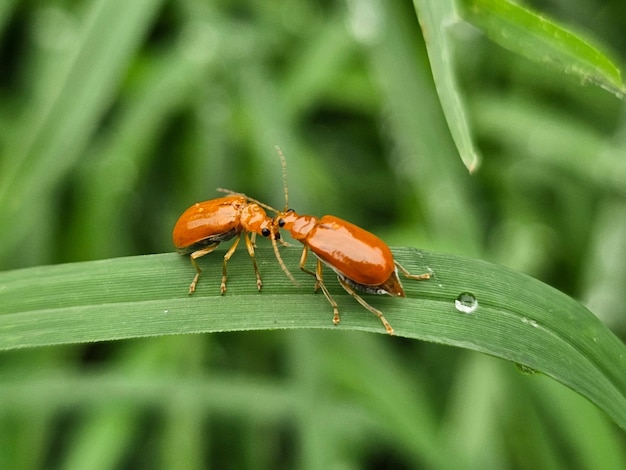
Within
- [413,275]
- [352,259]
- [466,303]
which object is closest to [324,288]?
[352,259]

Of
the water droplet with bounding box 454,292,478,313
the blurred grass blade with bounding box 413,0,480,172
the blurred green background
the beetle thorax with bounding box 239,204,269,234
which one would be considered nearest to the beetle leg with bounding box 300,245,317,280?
the beetle thorax with bounding box 239,204,269,234

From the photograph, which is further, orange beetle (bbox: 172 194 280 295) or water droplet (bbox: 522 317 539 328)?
orange beetle (bbox: 172 194 280 295)

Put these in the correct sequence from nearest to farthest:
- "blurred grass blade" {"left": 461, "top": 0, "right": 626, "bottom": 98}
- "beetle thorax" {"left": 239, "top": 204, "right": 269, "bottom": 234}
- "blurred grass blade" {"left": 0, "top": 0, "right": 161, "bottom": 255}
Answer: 1. "blurred grass blade" {"left": 461, "top": 0, "right": 626, "bottom": 98}
2. "beetle thorax" {"left": 239, "top": 204, "right": 269, "bottom": 234}
3. "blurred grass blade" {"left": 0, "top": 0, "right": 161, "bottom": 255}

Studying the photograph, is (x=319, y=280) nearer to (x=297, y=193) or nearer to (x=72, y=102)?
(x=297, y=193)

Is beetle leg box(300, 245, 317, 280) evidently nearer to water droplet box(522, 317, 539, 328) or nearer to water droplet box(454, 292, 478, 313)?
water droplet box(454, 292, 478, 313)

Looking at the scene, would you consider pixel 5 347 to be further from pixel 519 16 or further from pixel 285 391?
pixel 519 16

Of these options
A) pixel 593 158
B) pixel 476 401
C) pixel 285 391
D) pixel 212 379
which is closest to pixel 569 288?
pixel 593 158
